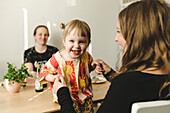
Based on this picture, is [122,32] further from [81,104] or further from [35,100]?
[35,100]

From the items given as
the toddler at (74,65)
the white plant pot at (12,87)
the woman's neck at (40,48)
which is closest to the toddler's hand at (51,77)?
the toddler at (74,65)

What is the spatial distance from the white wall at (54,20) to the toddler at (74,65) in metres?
1.92

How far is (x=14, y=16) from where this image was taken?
108 inches

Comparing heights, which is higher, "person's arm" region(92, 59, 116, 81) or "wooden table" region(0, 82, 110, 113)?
"person's arm" region(92, 59, 116, 81)

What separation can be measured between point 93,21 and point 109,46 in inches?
28.9

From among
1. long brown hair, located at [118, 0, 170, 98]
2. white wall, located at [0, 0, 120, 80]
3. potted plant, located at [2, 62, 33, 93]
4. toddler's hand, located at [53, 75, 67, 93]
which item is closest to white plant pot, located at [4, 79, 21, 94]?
potted plant, located at [2, 62, 33, 93]

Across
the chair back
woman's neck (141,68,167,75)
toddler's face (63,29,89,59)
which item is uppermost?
toddler's face (63,29,89,59)

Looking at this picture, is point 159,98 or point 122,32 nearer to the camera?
point 159,98

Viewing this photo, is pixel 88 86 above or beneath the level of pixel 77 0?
beneath

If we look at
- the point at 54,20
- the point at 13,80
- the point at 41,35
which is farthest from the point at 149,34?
the point at 54,20

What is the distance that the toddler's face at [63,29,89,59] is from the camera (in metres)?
1.12

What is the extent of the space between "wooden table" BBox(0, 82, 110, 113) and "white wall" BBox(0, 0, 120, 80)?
1381 mm

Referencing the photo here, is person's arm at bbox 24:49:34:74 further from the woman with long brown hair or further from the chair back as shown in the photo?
the chair back

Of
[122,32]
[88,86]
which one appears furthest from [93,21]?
[122,32]
